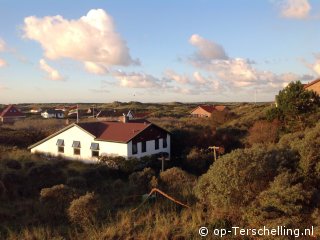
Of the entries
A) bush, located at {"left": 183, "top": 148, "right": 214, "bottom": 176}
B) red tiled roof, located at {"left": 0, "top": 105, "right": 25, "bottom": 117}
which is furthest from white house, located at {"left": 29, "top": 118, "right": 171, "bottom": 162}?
red tiled roof, located at {"left": 0, "top": 105, "right": 25, "bottom": 117}

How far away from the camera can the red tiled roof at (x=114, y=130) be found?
30531 millimetres

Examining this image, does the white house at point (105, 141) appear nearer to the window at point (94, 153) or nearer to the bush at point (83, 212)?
the window at point (94, 153)

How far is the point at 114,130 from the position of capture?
32.1m

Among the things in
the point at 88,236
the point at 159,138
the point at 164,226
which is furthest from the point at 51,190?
the point at 159,138

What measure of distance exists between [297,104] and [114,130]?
16.0 m

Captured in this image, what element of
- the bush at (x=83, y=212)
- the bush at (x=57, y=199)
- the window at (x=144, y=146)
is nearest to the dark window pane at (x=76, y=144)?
the window at (x=144, y=146)

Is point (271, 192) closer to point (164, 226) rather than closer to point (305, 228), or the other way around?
point (305, 228)

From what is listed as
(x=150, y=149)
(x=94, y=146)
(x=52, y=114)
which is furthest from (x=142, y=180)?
(x=52, y=114)

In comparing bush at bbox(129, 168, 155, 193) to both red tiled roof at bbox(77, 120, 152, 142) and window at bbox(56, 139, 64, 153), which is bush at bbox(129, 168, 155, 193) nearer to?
red tiled roof at bbox(77, 120, 152, 142)

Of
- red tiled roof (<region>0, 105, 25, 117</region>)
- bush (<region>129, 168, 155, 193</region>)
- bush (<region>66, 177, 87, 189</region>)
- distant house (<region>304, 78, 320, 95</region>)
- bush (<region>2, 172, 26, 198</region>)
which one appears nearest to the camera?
bush (<region>2, 172, 26, 198</region>)

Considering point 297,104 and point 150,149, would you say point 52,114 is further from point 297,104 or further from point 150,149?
point 297,104

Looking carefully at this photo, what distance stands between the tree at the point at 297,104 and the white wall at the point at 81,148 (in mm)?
14622

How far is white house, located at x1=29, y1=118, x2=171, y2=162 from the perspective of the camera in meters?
30.2

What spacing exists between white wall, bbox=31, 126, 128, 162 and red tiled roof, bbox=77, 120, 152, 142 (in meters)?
0.48
